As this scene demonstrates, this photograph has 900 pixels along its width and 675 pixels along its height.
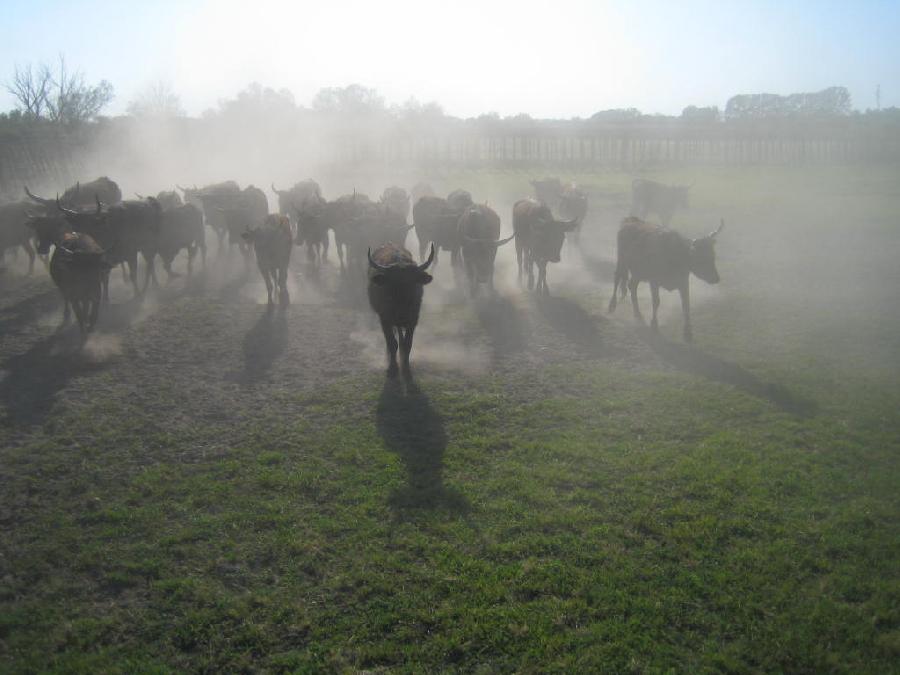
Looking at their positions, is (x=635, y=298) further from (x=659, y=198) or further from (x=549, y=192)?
(x=549, y=192)

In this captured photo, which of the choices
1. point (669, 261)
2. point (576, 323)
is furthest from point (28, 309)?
point (669, 261)

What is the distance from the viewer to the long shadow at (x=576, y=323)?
1097 cm

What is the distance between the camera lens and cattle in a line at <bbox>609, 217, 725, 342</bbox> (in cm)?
1155

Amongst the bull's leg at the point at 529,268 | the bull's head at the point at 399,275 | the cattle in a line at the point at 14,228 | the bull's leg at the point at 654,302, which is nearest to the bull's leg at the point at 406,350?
the bull's head at the point at 399,275

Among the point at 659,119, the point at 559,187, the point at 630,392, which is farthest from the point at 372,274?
the point at 659,119

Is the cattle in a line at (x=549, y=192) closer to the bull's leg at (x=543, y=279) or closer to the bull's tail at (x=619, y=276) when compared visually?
the bull's leg at (x=543, y=279)

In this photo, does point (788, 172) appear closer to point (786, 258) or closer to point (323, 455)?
point (786, 258)

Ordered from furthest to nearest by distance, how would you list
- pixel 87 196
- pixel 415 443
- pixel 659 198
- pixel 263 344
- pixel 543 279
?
pixel 659 198 → pixel 87 196 → pixel 543 279 → pixel 263 344 → pixel 415 443

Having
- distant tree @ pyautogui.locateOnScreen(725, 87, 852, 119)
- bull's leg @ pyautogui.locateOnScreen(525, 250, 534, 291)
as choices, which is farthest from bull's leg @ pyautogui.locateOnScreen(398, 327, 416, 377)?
distant tree @ pyautogui.locateOnScreen(725, 87, 852, 119)

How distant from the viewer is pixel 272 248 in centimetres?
1358

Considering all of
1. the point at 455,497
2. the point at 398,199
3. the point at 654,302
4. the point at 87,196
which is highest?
the point at 87,196

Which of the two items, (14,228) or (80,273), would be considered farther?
(14,228)

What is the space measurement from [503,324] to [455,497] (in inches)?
253

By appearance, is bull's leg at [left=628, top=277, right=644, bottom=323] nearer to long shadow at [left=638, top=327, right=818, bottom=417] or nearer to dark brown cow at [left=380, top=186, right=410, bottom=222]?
long shadow at [left=638, top=327, right=818, bottom=417]
